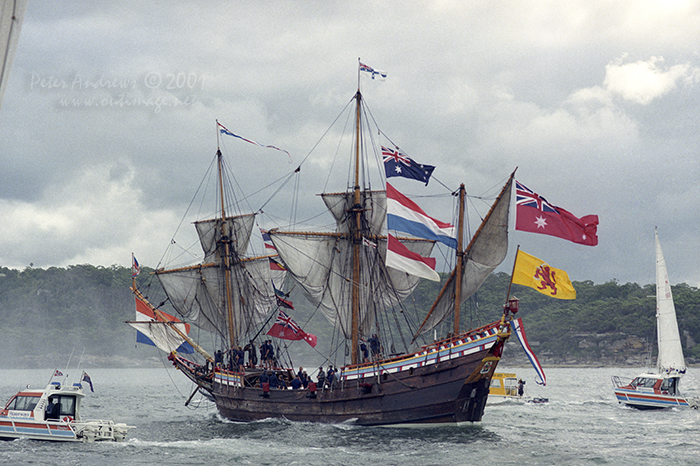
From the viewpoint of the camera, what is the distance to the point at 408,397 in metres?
42.3

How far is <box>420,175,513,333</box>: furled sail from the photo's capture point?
4325 cm

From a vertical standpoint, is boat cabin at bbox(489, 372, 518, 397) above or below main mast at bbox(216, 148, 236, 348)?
below

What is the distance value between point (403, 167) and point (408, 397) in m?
14.2

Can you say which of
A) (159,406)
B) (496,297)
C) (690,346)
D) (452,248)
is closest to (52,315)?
(496,297)

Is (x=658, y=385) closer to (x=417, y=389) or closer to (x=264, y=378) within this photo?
(x=417, y=389)

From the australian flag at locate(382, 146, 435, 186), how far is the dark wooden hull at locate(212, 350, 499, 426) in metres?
12.1

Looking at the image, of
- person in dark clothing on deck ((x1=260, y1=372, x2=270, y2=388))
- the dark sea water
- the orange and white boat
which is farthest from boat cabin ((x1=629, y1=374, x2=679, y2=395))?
the orange and white boat

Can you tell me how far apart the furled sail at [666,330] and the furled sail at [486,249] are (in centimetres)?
2343

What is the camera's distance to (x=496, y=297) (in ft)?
630

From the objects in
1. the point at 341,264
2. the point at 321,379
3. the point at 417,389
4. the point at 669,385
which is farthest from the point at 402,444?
the point at 669,385

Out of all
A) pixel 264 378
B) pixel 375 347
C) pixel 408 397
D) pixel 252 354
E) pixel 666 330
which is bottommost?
pixel 408 397

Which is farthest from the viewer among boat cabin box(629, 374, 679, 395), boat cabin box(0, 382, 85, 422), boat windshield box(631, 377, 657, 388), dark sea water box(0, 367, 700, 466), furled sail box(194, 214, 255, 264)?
furled sail box(194, 214, 255, 264)

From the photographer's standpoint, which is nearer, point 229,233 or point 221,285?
point 221,285

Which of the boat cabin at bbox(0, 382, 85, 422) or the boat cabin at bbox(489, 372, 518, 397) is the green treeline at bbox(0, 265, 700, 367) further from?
the boat cabin at bbox(0, 382, 85, 422)
